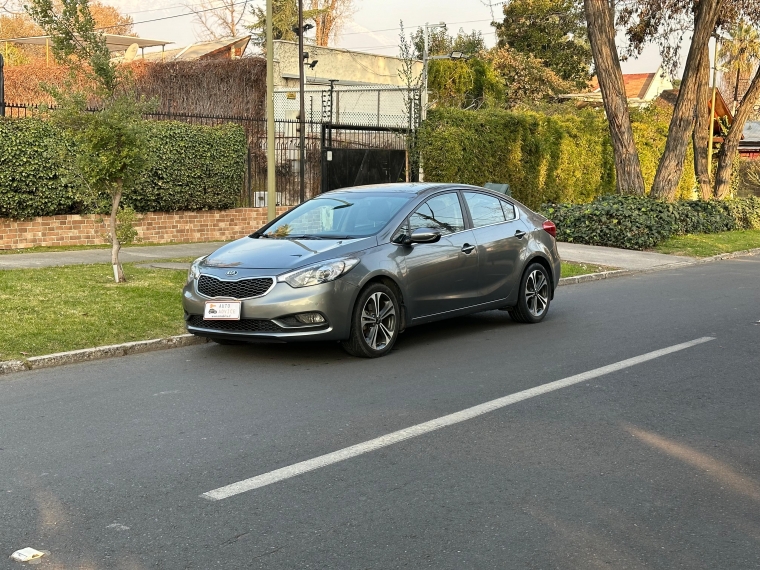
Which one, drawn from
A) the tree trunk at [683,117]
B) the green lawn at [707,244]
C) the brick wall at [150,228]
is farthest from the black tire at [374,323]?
the tree trunk at [683,117]

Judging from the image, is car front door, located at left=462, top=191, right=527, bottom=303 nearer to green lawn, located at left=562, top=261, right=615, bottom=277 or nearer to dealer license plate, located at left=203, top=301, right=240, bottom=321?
dealer license plate, located at left=203, top=301, right=240, bottom=321

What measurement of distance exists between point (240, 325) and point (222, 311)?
20 cm

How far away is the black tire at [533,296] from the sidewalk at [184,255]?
684 centimetres

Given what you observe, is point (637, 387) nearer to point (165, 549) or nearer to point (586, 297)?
point (165, 549)

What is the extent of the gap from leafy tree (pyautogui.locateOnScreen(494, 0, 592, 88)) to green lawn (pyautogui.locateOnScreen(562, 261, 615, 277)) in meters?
42.7

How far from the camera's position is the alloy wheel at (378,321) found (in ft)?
28.6

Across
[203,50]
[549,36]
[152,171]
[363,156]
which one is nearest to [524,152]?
[363,156]

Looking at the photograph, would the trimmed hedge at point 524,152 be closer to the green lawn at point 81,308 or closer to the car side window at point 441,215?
the green lawn at point 81,308

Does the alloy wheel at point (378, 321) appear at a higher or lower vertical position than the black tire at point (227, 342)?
higher

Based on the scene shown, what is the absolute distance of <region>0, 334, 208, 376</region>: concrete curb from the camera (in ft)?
27.1

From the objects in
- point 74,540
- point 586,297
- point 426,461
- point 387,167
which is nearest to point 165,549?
point 74,540

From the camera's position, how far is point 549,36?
5994cm

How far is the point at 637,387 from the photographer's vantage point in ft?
24.8

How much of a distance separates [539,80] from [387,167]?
32.8m
